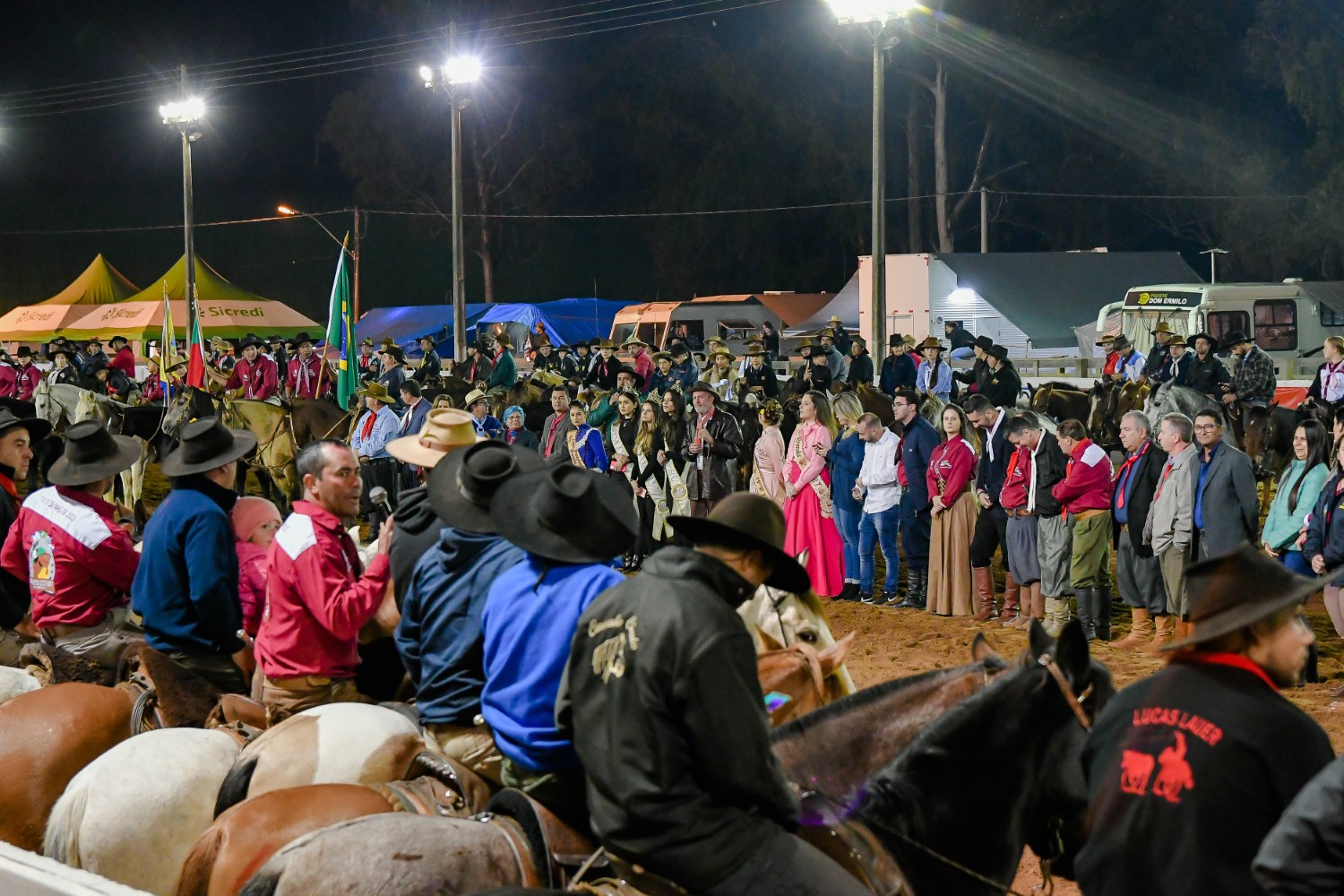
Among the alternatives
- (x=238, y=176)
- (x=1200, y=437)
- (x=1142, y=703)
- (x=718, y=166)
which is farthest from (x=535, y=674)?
(x=238, y=176)

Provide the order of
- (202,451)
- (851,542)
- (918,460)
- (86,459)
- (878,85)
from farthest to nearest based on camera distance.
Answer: (878,85)
(851,542)
(918,460)
(86,459)
(202,451)

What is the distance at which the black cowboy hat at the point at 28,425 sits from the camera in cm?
762

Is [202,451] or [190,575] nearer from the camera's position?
[190,575]

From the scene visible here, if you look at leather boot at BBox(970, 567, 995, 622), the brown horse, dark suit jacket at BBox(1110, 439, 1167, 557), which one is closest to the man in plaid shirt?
leather boot at BBox(970, 567, 995, 622)

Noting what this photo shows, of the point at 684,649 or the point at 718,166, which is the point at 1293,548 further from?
the point at 718,166

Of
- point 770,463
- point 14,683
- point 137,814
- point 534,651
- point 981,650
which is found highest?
point 770,463

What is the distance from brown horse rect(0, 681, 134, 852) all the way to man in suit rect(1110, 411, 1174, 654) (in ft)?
23.3

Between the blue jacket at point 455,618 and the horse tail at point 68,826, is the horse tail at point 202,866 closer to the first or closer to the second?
the blue jacket at point 455,618

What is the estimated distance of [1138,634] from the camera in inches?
404

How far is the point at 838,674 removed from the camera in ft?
16.7

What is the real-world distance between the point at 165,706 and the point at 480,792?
209 centimetres

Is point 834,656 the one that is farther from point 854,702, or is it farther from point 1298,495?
point 1298,495

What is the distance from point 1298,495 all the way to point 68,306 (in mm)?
39854

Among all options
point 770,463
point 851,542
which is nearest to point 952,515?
point 851,542
